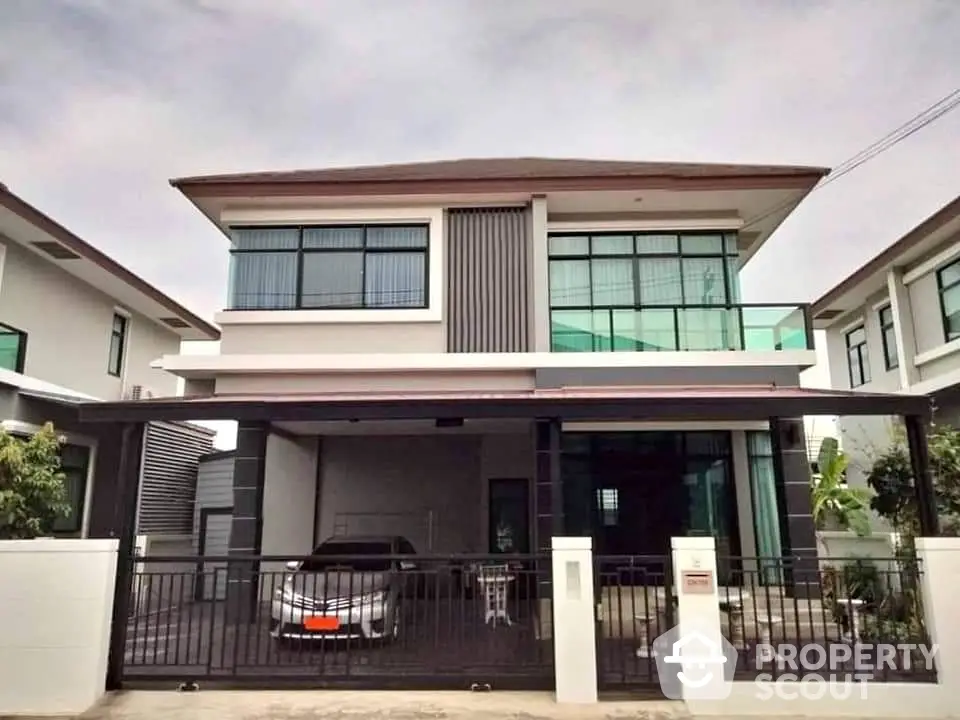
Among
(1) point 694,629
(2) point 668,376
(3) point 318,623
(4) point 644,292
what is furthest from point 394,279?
(1) point 694,629

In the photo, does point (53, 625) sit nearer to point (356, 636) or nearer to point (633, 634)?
point (356, 636)

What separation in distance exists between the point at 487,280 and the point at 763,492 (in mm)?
6043

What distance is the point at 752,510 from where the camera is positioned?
12.6 m

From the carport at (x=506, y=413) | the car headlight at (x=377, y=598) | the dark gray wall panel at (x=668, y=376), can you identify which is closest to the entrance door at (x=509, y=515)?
the carport at (x=506, y=413)

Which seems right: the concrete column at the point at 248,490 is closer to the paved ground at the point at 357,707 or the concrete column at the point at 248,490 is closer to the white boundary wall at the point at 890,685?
the paved ground at the point at 357,707

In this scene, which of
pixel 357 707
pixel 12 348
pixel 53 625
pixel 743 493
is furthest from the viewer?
pixel 743 493

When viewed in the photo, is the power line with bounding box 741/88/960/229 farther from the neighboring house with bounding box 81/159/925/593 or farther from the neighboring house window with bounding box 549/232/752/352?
the neighboring house window with bounding box 549/232/752/352

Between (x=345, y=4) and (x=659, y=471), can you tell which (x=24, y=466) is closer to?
(x=345, y=4)

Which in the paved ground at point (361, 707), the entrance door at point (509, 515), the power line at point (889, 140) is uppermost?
the power line at point (889, 140)

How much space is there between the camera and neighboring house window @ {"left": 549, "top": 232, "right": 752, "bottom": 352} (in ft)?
38.4

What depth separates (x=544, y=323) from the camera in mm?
11695

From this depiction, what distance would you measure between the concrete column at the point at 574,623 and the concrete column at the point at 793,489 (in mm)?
5285

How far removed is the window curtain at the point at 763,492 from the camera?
1215cm

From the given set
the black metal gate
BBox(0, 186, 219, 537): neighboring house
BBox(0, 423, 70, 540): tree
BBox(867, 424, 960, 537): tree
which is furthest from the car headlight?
BBox(867, 424, 960, 537): tree
